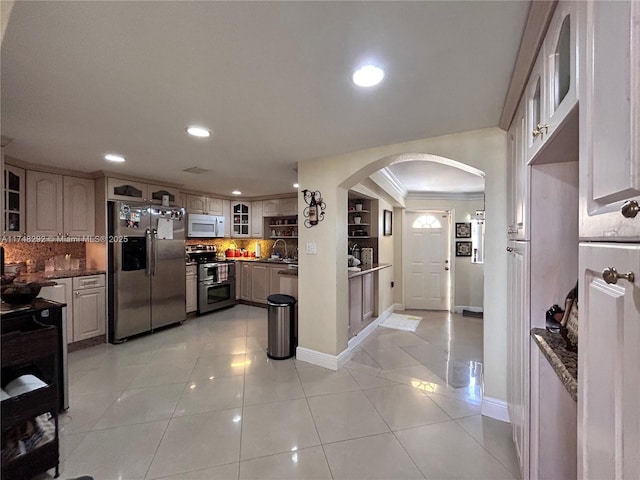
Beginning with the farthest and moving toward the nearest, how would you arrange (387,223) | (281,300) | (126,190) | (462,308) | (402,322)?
1. (462,308)
2. (387,223)
3. (402,322)
4. (126,190)
5. (281,300)

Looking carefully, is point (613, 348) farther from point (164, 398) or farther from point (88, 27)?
point (164, 398)

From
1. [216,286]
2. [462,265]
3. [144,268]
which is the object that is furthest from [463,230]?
[144,268]

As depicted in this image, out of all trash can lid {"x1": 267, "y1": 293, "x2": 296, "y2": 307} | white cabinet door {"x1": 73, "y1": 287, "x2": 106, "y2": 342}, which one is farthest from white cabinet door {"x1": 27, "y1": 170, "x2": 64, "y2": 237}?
trash can lid {"x1": 267, "y1": 293, "x2": 296, "y2": 307}

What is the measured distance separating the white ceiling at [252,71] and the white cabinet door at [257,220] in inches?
133

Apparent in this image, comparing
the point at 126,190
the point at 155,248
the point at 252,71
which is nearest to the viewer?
the point at 252,71

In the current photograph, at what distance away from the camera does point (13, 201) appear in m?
3.10

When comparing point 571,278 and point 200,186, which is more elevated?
point 200,186

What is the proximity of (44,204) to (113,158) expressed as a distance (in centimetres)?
121

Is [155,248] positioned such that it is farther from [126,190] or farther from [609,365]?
[609,365]

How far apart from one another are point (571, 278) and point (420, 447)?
138cm

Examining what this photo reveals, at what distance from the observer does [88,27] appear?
113cm

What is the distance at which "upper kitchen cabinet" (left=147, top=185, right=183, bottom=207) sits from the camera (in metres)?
4.17

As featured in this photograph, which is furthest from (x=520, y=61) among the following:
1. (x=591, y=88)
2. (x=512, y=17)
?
(x=591, y=88)

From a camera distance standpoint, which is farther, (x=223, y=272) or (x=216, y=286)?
(x=223, y=272)
